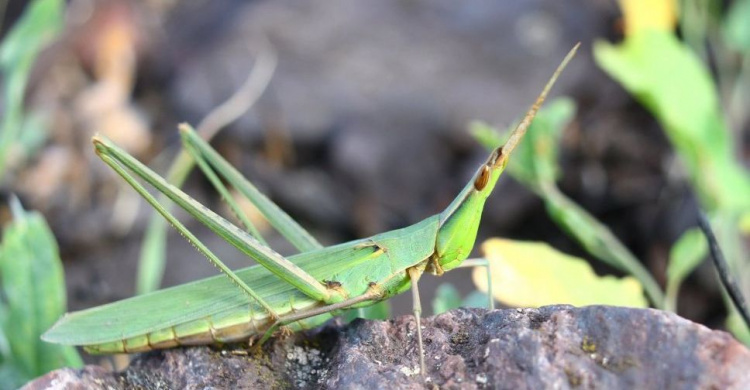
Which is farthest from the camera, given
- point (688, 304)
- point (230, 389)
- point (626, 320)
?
point (688, 304)

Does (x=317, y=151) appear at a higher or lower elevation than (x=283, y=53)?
lower

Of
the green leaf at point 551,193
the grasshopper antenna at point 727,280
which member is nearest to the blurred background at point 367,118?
the green leaf at point 551,193

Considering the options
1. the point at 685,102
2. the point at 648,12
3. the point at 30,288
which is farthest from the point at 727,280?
the point at 648,12

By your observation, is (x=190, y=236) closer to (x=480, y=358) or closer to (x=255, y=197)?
(x=255, y=197)

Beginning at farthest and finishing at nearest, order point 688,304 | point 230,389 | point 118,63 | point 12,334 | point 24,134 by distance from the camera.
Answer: point 118,63, point 688,304, point 24,134, point 12,334, point 230,389

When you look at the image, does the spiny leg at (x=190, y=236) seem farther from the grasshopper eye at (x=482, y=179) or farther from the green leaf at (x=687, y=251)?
the green leaf at (x=687, y=251)

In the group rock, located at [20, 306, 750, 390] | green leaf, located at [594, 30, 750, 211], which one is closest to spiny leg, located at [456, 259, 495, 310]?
rock, located at [20, 306, 750, 390]

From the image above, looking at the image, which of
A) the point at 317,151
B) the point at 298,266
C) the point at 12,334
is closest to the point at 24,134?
the point at 317,151

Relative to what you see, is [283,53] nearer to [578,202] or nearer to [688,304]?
[578,202]
